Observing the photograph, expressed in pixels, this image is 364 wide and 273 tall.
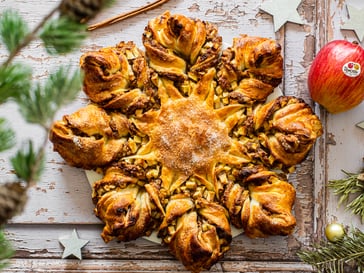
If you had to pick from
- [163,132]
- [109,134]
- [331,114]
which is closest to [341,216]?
[331,114]

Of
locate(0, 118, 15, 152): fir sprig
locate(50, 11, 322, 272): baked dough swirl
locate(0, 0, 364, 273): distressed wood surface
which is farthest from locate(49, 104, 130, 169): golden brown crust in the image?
locate(0, 118, 15, 152): fir sprig

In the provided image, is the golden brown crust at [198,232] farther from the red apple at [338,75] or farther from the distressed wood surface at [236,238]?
the red apple at [338,75]

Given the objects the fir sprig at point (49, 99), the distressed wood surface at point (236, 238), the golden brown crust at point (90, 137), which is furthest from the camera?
the distressed wood surface at point (236, 238)

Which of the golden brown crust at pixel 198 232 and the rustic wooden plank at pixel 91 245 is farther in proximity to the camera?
the rustic wooden plank at pixel 91 245

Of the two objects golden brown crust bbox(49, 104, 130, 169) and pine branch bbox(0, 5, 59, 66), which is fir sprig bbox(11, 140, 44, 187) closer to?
pine branch bbox(0, 5, 59, 66)

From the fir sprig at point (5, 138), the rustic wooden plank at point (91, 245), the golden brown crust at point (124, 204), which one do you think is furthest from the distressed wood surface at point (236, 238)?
the fir sprig at point (5, 138)

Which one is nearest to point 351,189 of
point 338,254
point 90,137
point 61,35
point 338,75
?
point 338,254
